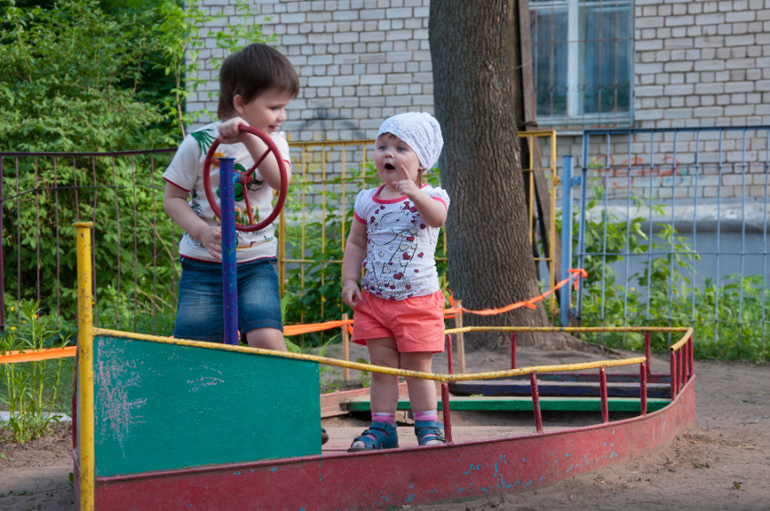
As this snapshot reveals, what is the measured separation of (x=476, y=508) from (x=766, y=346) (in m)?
4.98

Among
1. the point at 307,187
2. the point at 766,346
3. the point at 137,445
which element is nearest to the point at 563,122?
the point at 307,187

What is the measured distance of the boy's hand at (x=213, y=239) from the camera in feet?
7.71

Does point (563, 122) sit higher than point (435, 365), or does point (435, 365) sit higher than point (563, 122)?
point (563, 122)

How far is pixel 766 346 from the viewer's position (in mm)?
6434

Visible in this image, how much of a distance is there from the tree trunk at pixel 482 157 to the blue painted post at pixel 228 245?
3865mm

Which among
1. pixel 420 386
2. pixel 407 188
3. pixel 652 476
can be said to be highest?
pixel 407 188

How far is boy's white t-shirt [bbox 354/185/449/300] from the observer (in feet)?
8.63

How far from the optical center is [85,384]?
1906mm

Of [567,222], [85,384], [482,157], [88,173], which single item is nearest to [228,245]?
[85,384]

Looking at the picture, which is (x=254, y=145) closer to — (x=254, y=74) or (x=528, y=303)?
(x=254, y=74)

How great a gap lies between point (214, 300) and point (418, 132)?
36.2 inches

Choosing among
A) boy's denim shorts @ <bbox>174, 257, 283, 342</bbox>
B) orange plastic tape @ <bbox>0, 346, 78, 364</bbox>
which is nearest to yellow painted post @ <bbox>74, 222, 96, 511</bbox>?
boy's denim shorts @ <bbox>174, 257, 283, 342</bbox>

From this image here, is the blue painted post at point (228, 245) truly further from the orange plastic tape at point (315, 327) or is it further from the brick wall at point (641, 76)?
the brick wall at point (641, 76)

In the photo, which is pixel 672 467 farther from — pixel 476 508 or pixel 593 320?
pixel 593 320
